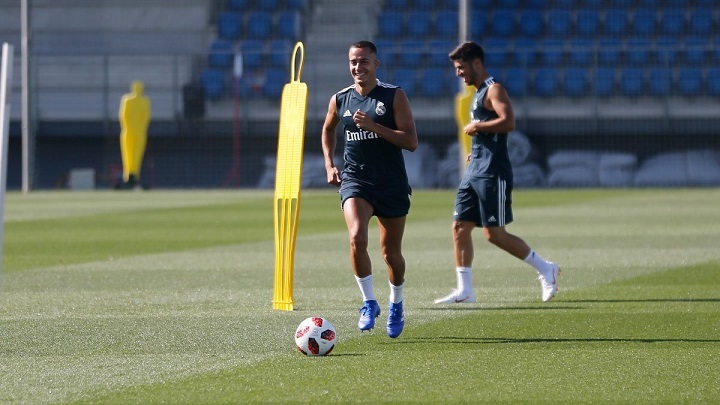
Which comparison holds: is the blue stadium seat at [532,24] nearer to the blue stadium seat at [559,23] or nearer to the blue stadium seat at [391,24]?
the blue stadium seat at [559,23]

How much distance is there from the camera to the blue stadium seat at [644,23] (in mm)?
Answer: 35406

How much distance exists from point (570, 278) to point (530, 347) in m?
4.42

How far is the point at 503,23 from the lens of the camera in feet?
117

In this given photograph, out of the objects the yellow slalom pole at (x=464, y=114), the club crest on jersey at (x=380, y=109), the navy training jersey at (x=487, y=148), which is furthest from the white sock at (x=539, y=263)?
the yellow slalom pole at (x=464, y=114)

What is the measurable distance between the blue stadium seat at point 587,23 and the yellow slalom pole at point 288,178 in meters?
27.2

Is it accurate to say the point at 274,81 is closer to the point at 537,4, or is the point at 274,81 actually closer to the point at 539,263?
the point at 537,4

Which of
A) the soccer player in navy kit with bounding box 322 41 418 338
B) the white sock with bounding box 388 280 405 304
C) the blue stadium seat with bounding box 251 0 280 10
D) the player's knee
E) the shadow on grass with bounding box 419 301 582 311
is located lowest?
the shadow on grass with bounding box 419 301 582 311

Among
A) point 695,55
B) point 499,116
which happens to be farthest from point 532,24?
point 499,116

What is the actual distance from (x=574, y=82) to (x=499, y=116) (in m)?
24.8

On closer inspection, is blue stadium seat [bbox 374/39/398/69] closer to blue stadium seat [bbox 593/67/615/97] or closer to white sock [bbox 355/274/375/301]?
blue stadium seat [bbox 593/67/615/97]

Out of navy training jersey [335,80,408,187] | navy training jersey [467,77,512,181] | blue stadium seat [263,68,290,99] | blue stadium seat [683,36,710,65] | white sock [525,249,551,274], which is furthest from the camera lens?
blue stadium seat [263,68,290,99]

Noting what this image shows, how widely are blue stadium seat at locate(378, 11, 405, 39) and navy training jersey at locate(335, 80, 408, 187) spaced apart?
91.0ft

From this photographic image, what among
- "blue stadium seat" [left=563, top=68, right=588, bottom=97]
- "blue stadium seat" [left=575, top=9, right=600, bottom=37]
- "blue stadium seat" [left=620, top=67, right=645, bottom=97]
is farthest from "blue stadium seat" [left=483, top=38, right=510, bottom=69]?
"blue stadium seat" [left=620, top=67, right=645, bottom=97]

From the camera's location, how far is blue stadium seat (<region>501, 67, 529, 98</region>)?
33656mm
